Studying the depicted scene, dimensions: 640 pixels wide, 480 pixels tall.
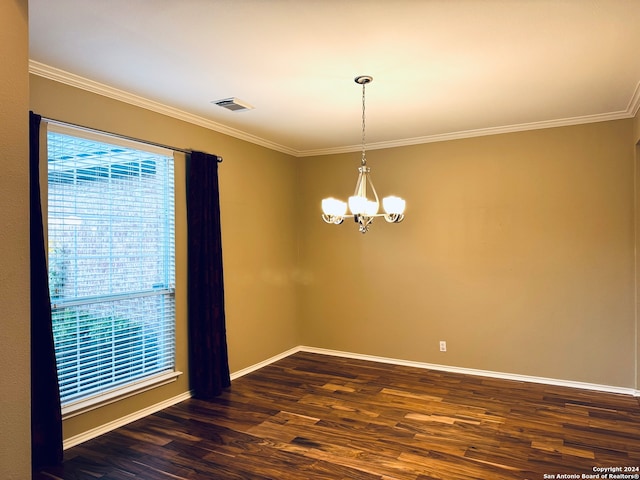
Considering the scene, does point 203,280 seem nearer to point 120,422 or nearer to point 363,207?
point 120,422

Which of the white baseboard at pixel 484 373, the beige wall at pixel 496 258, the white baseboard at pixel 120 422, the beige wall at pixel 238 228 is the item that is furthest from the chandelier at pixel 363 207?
the white baseboard at pixel 484 373

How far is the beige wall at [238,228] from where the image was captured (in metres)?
3.17

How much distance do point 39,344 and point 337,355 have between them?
3457mm

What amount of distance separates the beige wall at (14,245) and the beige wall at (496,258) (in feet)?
A: 13.6

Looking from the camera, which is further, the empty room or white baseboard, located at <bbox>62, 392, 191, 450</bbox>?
white baseboard, located at <bbox>62, 392, 191, 450</bbox>

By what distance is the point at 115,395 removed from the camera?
130 inches

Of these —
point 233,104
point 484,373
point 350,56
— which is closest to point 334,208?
point 350,56

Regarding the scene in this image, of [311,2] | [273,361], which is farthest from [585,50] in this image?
[273,361]

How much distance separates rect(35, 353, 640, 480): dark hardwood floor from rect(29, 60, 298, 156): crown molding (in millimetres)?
2566

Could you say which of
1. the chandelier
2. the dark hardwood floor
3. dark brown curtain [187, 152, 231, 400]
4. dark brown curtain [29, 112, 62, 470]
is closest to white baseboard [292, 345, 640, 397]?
the dark hardwood floor

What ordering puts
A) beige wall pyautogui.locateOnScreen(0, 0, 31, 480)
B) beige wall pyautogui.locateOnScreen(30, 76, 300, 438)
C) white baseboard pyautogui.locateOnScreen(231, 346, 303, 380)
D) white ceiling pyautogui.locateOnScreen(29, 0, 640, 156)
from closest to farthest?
beige wall pyautogui.locateOnScreen(0, 0, 31, 480)
white ceiling pyautogui.locateOnScreen(29, 0, 640, 156)
beige wall pyautogui.locateOnScreen(30, 76, 300, 438)
white baseboard pyautogui.locateOnScreen(231, 346, 303, 380)

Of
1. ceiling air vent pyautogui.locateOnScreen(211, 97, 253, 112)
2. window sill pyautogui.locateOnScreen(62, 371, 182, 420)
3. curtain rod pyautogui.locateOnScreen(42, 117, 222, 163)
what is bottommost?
window sill pyautogui.locateOnScreen(62, 371, 182, 420)

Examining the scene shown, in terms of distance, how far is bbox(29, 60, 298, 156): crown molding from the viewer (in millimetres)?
2885

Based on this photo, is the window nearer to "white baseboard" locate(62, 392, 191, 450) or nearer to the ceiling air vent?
"white baseboard" locate(62, 392, 191, 450)
